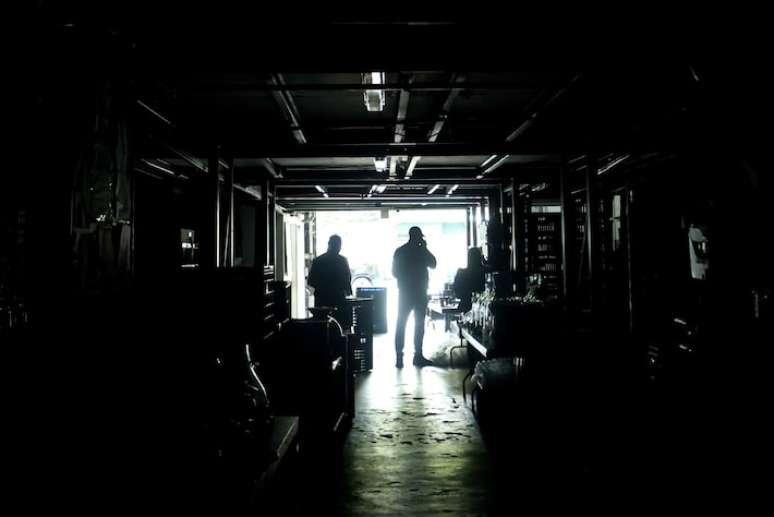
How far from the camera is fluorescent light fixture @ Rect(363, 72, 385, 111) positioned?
159 inches

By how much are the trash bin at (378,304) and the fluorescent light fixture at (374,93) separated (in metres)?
7.57

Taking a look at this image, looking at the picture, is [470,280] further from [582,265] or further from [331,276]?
[331,276]

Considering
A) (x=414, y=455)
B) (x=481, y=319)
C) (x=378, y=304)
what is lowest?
(x=414, y=455)

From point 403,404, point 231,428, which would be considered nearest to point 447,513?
point 231,428

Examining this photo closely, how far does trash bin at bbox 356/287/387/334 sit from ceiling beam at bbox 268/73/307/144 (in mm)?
6354

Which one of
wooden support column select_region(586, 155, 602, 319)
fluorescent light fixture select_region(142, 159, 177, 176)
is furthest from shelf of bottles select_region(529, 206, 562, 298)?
fluorescent light fixture select_region(142, 159, 177, 176)

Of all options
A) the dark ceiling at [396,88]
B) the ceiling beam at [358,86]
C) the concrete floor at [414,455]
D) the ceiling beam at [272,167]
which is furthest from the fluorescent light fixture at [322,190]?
the ceiling beam at [358,86]

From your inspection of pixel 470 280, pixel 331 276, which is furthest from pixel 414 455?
pixel 470 280

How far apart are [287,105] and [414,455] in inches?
113

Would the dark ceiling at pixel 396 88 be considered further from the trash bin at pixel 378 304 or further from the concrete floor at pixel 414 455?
the trash bin at pixel 378 304

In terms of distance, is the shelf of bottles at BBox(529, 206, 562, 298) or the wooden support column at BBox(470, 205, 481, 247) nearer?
the shelf of bottles at BBox(529, 206, 562, 298)

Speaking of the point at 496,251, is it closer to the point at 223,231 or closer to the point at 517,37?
the point at 223,231

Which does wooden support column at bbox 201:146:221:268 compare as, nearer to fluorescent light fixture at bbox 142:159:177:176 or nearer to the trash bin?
fluorescent light fixture at bbox 142:159:177:176

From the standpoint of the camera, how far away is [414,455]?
4.35m
